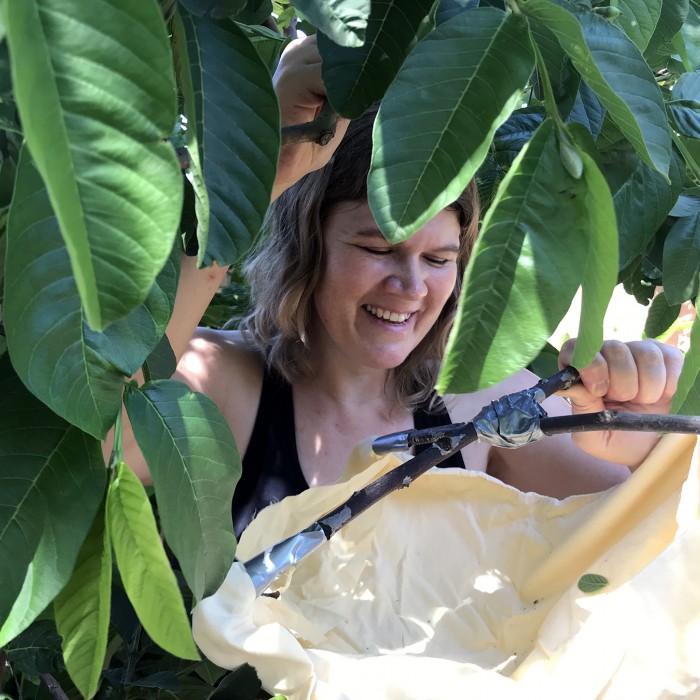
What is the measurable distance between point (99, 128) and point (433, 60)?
0.61 feet

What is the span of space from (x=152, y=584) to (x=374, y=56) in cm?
30

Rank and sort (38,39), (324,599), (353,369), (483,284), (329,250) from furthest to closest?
(353,369) < (329,250) < (324,599) < (483,284) < (38,39)

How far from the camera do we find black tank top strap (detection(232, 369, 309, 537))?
1.61 m

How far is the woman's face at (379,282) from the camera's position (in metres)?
1.43

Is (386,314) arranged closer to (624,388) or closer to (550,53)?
(624,388)

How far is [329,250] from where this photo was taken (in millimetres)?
1505

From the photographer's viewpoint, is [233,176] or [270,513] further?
[270,513]

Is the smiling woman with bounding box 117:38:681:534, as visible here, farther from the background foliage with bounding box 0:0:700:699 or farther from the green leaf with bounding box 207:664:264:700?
the background foliage with bounding box 0:0:700:699

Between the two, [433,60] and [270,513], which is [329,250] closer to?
[270,513]

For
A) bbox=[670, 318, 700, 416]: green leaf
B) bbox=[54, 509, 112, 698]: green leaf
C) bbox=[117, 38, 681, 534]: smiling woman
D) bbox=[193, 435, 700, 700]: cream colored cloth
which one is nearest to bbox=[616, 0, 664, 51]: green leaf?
bbox=[670, 318, 700, 416]: green leaf

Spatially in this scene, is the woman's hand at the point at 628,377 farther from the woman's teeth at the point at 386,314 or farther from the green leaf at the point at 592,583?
Result: the woman's teeth at the point at 386,314

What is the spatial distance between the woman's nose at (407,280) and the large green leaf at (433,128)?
105 centimetres

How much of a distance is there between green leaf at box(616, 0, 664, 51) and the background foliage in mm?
157

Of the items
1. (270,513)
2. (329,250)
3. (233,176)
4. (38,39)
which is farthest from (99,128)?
(329,250)
